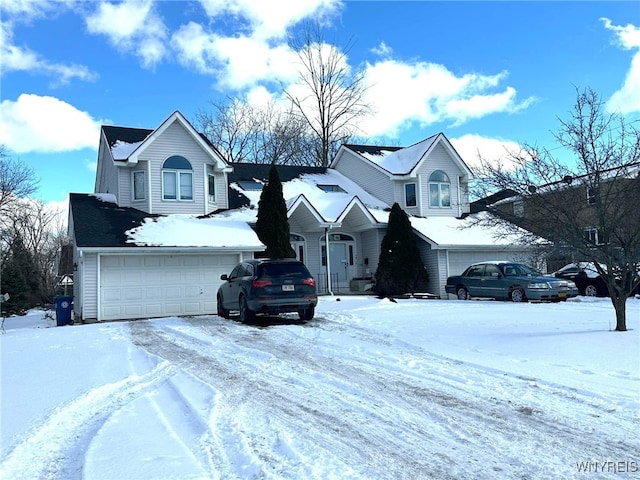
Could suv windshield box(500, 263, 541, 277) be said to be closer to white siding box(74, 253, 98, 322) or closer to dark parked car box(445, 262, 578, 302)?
dark parked car box(445, 262, 578, 302)

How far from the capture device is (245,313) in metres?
13.7

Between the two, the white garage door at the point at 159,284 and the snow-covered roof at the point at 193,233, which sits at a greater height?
the snow-covered roof at the point at 193,233

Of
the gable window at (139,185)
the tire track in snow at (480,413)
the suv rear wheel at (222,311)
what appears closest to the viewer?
the tire track in snow at (480,413)

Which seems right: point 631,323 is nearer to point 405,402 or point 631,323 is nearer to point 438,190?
point 405,402

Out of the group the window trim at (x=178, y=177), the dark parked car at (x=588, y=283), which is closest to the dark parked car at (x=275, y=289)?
the window trim at (x=178, y=177)

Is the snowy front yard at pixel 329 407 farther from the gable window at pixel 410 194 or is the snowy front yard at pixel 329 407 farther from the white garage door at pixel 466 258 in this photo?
the gable window at pixel 410 194

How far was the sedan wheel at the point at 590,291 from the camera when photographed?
22.4m

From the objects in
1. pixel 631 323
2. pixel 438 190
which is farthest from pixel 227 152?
pixel 631 323

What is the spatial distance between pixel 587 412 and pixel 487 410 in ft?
3.23

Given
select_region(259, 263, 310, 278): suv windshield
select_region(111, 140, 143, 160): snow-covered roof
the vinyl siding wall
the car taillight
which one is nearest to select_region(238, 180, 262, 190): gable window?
the vinyl siding wall

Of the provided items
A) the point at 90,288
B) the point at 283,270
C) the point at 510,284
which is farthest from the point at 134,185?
the point at 510,284

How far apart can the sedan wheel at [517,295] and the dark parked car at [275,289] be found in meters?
8.80

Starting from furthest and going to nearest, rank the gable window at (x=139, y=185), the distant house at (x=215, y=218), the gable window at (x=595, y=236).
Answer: the gable window at (x=139, y=185) → the distant house at (x=215, y=218) → the gable window at (x=595, y=236)

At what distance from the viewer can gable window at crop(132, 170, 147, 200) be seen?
71.1 feet
